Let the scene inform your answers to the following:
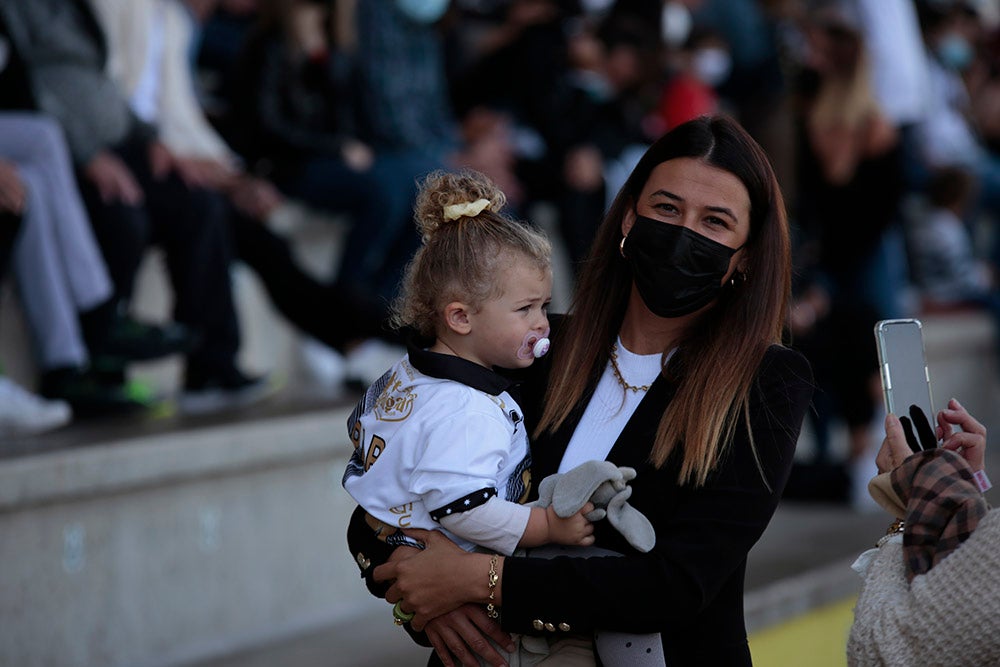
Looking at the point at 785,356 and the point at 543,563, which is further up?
the point at 785,356

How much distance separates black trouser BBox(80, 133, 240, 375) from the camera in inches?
192

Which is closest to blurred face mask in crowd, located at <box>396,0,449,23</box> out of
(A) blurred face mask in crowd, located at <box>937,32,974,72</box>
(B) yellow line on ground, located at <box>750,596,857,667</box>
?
(B) yellow line on ground, located at <box>750,596,857,667</box>

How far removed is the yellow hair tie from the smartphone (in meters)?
0.72

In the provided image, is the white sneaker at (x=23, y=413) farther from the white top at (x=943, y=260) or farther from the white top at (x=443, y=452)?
the white top at (x=943, y=260)

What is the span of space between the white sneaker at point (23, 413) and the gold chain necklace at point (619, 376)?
96.5 inches

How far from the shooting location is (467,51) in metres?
7.10

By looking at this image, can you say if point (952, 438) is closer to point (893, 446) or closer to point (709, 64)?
point (893, 446)

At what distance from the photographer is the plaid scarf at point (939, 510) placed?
1.93 metres

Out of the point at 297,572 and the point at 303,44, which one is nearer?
the point at 297,572

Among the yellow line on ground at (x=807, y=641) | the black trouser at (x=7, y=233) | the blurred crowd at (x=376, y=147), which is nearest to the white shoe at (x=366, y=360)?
the blurred crowd at (x=376, y=147)

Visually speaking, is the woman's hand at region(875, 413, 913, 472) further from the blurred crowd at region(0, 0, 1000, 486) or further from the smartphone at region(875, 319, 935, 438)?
the blurred crowd at region(0, 0, 1000, 486)

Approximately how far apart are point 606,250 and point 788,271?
14.2 inches

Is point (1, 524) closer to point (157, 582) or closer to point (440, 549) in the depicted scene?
point (157, 582)

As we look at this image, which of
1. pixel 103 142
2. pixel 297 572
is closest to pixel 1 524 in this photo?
pixel 297 572
